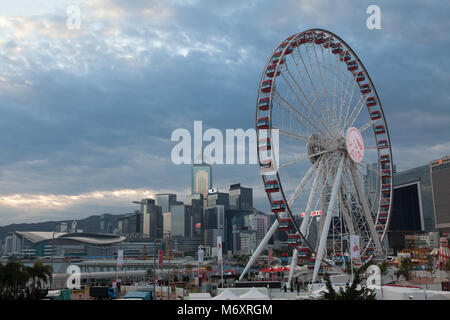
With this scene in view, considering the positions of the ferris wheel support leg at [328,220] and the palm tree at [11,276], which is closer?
the palm tree at [11,276]

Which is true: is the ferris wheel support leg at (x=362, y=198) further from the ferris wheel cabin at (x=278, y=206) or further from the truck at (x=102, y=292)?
the truck at (x=102, y=292)

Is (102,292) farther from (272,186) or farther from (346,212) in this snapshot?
(346,212)

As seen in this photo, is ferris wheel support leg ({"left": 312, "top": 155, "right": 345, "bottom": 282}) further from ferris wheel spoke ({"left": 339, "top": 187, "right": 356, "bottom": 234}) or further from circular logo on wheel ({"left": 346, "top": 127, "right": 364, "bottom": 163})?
ferris wheel spoke ({"left": 339, "top": 187, "right": 356, "bottom": 234})

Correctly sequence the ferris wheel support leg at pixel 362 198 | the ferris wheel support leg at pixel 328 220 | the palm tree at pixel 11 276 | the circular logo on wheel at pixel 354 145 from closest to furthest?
1. the palm tree at pixel 11 276
2. the ferris wheel support leg at pixel 328 220
3. the circular logo on wheel at pixel 354 145
4. the ferris wheel support leg at pixel 362 198

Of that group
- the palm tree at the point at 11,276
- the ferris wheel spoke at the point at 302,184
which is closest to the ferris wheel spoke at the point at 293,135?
the ferris wheel spoke at the point at 302,184

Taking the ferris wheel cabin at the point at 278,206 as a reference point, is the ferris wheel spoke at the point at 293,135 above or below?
above

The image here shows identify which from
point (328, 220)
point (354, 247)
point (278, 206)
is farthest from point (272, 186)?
point (354, 247)

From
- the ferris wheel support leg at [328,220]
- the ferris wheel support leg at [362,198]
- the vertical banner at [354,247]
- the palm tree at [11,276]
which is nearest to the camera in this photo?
the palm tree at [11,276]

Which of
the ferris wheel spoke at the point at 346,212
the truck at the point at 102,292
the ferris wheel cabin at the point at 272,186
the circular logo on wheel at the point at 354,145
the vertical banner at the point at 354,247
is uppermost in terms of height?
the circular logo on wheel at the point at 354,145
